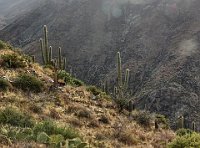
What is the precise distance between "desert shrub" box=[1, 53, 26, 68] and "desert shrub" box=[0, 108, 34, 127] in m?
7.40

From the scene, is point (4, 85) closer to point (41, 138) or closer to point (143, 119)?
point (143, 119)

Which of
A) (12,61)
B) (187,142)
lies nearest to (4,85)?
(12,61)

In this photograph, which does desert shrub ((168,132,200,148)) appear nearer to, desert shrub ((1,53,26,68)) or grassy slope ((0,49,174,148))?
grassy slope ((0,49,174,148))

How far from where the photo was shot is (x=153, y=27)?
67.8m

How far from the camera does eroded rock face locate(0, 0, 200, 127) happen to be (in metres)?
48.7

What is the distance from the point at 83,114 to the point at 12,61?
16.5 ft

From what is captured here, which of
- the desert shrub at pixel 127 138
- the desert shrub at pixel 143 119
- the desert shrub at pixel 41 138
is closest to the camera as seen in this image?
the desert shrub at pixel 41 138

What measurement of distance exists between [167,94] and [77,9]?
43.2 metres

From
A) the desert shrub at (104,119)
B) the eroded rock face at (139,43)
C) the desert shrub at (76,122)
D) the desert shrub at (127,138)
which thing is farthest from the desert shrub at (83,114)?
the eroded rock face at (139,43)

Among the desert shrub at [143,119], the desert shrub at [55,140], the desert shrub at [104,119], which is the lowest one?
the desert shrub at [143,119]

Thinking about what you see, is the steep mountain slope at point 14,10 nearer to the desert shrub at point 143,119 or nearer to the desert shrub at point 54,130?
the desert shrub at point 143,119

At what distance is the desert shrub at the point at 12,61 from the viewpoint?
18.5m

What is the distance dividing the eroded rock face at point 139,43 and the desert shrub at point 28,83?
1092 inches

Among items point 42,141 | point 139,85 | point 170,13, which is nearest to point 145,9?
point 170,13
